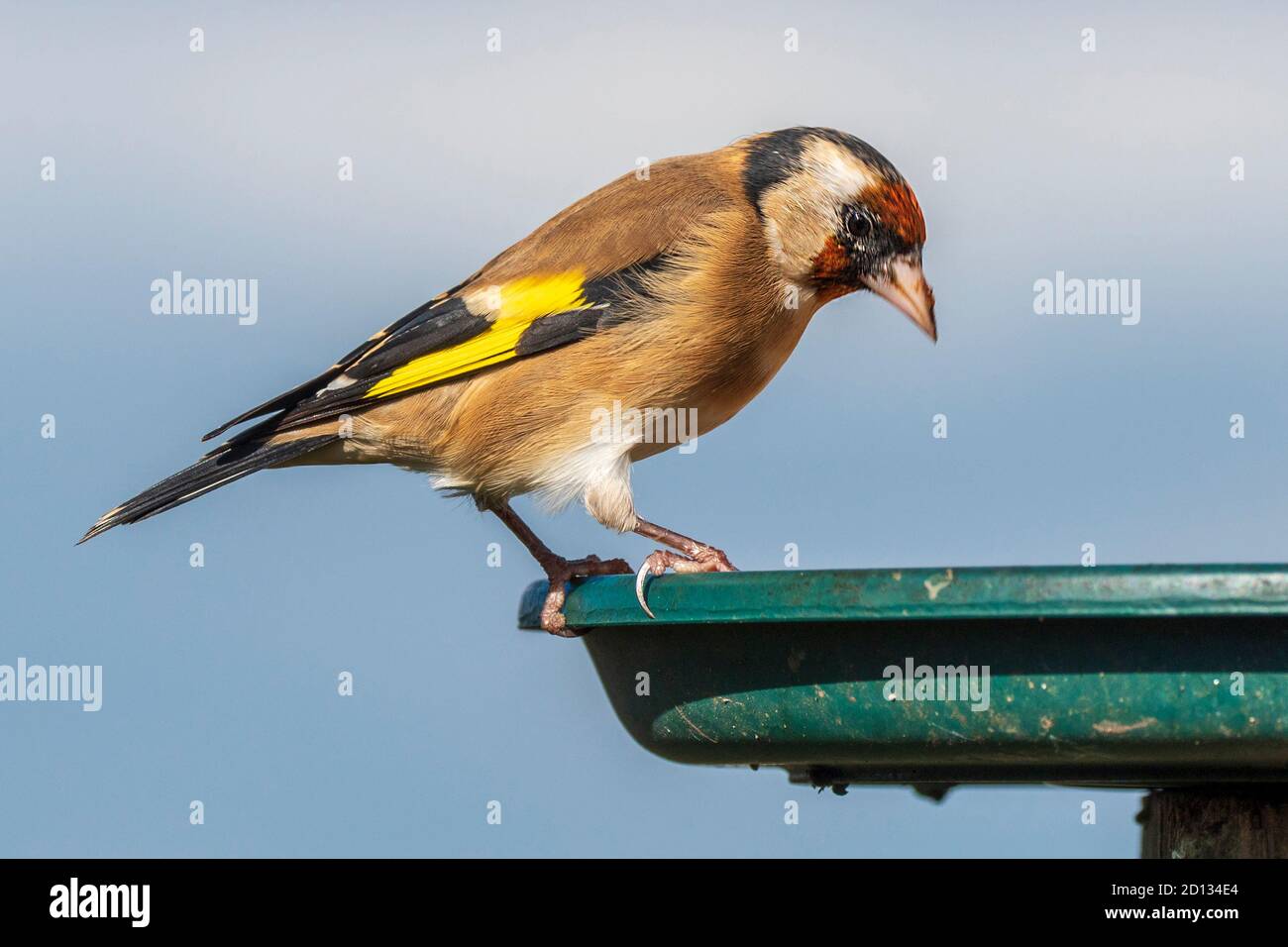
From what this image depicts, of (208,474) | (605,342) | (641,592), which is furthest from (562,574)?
(641,592)

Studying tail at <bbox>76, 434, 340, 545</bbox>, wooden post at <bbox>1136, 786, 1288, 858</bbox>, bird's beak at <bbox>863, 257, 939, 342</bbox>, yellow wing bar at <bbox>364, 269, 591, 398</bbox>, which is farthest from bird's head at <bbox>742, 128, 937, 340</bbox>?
wooden post at <bbox>1136, 786, 1288, 858</bbox>

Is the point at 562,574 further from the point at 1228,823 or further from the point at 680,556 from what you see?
the point at 1228,823

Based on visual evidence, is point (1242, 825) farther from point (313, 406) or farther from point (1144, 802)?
point (313, 406)

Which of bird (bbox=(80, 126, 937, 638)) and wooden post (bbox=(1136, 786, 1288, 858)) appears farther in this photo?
bird (bbox=(80, 126, 937, 638))

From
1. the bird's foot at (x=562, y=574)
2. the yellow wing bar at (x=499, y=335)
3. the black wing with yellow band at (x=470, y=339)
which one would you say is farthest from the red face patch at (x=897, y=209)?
the bird's foot at (x=562, y=574)

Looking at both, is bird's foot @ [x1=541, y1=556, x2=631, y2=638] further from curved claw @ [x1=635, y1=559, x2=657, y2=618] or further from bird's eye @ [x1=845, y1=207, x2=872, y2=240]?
bird's eye @ [x1=845, y1=207, x2=872, y2=240]

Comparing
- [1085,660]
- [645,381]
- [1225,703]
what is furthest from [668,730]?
[645,381]
